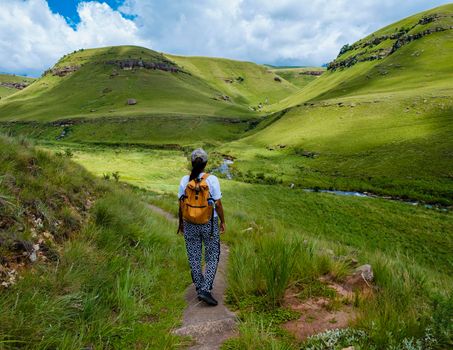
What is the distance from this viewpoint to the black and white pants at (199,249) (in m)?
6.56

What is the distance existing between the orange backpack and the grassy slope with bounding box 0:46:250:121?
10403cm

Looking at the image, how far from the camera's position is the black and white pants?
6562 millimetres

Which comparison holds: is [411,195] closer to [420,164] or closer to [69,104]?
[420,164]

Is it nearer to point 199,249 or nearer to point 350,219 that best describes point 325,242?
point 199,249

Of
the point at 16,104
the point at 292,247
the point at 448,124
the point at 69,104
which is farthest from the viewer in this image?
the point at 16,104

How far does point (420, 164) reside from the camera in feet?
124

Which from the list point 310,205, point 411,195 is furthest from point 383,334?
point 411,195

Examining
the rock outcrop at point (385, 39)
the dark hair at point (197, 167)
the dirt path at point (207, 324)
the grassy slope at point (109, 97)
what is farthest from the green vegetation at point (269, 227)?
the rock outcrop at point (385, 39)

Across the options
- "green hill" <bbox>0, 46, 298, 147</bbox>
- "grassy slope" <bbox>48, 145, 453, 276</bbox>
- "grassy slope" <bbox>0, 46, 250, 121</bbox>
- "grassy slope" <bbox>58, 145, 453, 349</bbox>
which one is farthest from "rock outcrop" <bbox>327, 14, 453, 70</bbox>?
"grassy slope" <bbox>48, 145, 453, 276</bbox>

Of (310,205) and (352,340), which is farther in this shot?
(310,205)

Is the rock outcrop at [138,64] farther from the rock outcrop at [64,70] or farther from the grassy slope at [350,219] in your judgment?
the grassy slope at [350,219]

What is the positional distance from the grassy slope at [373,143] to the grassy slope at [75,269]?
105ft

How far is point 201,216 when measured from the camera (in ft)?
20.7

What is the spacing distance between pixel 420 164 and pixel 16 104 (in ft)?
587
